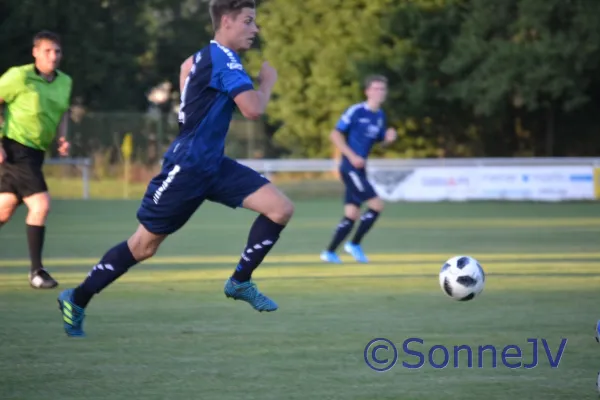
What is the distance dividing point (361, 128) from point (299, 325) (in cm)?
618

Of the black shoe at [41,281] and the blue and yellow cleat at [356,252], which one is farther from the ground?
the blue and yellow cleat at [356,252]

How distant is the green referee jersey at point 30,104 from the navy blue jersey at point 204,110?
3.30 metres

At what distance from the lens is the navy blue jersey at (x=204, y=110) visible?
25.1ft

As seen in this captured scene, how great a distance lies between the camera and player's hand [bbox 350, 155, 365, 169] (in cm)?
1410

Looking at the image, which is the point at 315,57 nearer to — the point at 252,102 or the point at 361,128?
the point at 361,128

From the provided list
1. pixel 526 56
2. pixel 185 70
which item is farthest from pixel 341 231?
pixel 526 56

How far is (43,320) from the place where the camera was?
886cm

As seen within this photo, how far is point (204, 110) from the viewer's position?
25.2 feet

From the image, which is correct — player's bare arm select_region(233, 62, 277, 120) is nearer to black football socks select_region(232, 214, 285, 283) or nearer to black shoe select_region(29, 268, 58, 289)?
black football socks select_region(232, 214, 285, 283)

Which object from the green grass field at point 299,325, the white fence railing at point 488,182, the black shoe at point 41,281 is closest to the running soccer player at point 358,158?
the green grass field at point 299,325

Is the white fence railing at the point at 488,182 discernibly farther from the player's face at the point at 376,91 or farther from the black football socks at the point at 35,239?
the black football socks at the point at 35,239

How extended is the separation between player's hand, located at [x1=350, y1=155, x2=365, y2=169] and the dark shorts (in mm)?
4242

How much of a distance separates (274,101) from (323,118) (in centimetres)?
302

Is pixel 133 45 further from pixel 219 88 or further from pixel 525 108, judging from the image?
pixel 219 88
